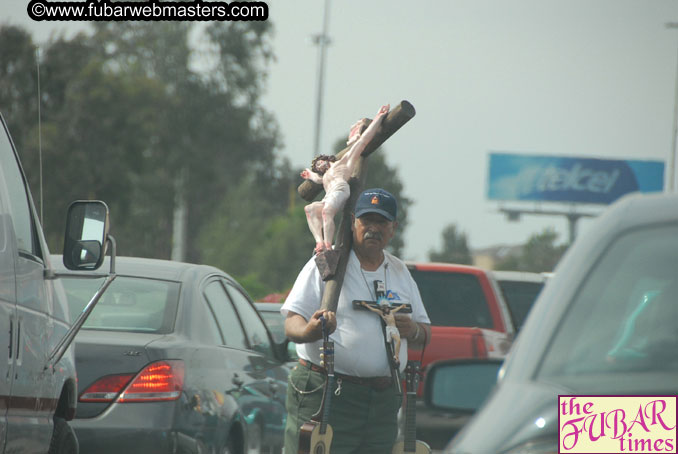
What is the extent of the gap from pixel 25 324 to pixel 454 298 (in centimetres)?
634

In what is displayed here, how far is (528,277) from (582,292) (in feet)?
34.4

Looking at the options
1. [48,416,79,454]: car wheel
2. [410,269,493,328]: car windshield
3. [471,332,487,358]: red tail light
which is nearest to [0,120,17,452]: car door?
[48,416,79,454]: car wheel

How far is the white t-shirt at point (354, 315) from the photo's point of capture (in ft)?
17.7

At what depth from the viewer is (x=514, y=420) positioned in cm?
239

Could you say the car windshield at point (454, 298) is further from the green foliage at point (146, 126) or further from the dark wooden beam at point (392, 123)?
the green foliage at point (146, 126)

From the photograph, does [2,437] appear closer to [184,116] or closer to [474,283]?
[474,283]

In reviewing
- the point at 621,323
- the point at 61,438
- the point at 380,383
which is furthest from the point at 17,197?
the point at 621,323

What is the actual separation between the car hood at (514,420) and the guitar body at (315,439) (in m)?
2.69

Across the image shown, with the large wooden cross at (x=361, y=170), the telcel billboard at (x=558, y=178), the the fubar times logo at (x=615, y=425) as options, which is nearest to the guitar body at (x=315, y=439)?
the large wooden cross at (x=361, y=170)

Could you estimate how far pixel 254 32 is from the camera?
46.0m

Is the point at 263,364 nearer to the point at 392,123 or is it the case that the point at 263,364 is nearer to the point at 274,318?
the point at 274,318

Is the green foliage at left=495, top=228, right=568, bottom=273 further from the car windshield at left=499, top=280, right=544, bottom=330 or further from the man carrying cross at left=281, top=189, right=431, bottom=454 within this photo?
the man carrying cross at left=281, top=189, right=431, bottom=454

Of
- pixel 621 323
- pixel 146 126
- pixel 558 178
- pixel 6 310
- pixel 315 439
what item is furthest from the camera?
pixel 558 178

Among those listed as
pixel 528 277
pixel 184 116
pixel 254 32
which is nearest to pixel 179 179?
pixel 184 116
